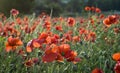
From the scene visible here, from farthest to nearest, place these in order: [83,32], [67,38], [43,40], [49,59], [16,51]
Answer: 1. [83,32]
2. [67,38]
3. [16,51]
4. [43,40]
5. [49,59]

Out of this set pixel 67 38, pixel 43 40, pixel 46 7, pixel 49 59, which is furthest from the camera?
pixel 46 7

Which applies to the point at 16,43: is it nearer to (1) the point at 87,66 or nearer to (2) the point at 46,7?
(1) the point at 87,66

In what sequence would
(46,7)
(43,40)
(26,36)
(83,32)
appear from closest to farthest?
(43,40)
(26,36)
(83,32)
(46,7)

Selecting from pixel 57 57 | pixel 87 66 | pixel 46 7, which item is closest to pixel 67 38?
pixel 87 66

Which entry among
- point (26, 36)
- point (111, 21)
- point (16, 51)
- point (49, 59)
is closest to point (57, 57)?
→ point (49, 59)

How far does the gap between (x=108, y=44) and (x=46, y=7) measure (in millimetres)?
17189

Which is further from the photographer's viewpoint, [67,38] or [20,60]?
[67,38]

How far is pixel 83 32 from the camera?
142 inches

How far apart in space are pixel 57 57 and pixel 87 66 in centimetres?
98

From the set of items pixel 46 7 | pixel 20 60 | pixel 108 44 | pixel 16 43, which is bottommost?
pixel 46 7

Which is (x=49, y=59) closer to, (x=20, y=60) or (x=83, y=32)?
(x=20, y=60)

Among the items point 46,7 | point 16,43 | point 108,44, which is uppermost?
point 16,43

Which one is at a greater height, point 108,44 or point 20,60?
point 20,60

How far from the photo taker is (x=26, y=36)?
10.9 ft
